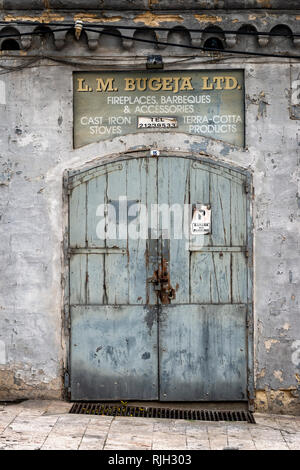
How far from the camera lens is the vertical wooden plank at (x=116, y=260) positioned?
5801 mm

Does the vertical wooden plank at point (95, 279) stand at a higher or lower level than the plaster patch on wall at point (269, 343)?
higher

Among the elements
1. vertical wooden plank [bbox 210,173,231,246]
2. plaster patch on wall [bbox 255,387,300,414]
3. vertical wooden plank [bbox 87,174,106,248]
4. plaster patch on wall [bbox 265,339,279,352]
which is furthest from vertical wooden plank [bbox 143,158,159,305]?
plaster patch on wall [bbox 255,387,300,414]

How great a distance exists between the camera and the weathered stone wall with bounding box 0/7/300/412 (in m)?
5.80

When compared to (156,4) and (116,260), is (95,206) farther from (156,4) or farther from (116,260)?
(156,4)

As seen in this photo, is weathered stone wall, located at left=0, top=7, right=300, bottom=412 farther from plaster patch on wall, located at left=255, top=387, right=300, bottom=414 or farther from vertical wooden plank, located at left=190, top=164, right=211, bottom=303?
vertical wooden plank, located at left=190, top=164, right=211, bottom=303

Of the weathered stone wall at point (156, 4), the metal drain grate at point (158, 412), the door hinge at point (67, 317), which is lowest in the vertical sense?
the metal drain grate at point (158, 412)

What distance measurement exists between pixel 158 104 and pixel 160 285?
1.97 m

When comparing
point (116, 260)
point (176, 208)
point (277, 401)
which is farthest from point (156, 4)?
point (277, 401)

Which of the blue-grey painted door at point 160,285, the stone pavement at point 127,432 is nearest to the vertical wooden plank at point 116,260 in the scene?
the blue-grey painted door at point 160,285

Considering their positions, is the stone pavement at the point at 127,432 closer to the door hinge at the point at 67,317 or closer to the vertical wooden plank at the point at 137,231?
the door hinge at the point at 67,317

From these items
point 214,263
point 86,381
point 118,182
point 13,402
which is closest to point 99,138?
point 118,182

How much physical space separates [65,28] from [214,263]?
295cm

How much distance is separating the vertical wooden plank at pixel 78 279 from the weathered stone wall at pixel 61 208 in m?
0.14

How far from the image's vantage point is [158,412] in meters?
5.72
